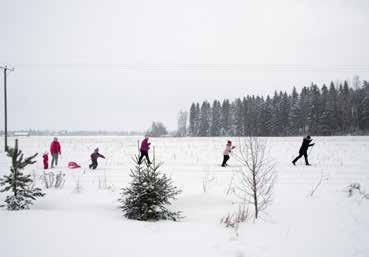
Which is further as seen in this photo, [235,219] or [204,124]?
[204,124]

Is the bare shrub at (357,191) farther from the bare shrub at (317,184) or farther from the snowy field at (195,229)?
the bare shrub at (317,184)

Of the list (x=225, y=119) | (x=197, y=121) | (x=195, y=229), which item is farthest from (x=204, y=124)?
(x=195, y=229)

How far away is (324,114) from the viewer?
51.0 meters

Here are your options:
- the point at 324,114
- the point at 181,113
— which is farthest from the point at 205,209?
the point at 181,113

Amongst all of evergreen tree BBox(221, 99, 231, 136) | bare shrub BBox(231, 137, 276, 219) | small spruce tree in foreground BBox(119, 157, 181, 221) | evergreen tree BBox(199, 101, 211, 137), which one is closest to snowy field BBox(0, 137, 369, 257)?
bare shrub BBox(231, 137, 276, 219)

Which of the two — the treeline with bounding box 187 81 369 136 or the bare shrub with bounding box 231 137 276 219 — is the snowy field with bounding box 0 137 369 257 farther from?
the treeline with bounding box 187 81 369 136

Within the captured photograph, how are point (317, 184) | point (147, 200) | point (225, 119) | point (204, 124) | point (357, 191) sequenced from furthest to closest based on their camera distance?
point (204, 124) → point (225, 119) → point (317, 184) → point (357, 191) → point (147, 200)

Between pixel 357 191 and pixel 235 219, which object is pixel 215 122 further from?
pixel 235 219

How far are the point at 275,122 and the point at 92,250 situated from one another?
6100cm

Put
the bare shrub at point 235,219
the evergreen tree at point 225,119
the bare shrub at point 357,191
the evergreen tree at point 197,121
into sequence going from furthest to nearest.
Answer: the evergreen tree at point 197,121 < the evergreen tree at point 225,119 < the bare shrub at point 357,191 < the bare shrub at point 235,219

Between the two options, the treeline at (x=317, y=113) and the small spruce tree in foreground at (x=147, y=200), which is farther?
the treeline at (x=317, y=113)

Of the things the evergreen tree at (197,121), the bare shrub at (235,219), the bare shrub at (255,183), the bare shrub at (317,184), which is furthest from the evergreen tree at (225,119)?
the bare shrub at (235,219)

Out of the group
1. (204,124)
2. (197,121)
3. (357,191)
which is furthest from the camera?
(197,121)

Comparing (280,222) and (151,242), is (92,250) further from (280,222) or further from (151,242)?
(280,222)
